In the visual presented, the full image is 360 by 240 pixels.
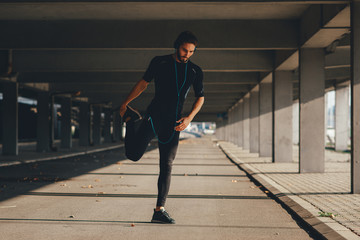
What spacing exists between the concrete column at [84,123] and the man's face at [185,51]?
28937mm

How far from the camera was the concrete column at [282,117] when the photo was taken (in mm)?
16906

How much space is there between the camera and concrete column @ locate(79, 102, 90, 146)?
33.2 meters

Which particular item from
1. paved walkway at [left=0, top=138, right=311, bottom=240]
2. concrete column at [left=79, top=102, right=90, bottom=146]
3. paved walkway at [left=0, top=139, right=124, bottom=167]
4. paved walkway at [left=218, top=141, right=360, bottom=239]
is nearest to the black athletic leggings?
paved walkway at [left=0, top=138, right=311, bottom=240]

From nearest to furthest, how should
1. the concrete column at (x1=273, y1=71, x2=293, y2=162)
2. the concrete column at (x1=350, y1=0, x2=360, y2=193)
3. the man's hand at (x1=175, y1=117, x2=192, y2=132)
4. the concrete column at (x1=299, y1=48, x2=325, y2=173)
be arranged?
1. the man's hand at (x1=175, y1=117, x2=192, y2=132)
2. the concrete column at (x1=350, y1=0, x2=360, y2=193)
3. the concrete column at (x1=299, y1=48, x2=325, y2=173)
4. the concrete column at (x1=273, y1=71, x2=293, y2=162)

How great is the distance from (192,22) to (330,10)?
405 cm

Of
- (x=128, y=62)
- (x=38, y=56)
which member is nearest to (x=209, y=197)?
(x=128, y=62)

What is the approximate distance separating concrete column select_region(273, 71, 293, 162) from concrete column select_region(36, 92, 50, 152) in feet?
42.9

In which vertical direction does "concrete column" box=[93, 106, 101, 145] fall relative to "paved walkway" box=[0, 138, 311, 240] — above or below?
above

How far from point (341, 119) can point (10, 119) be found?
18.9 m

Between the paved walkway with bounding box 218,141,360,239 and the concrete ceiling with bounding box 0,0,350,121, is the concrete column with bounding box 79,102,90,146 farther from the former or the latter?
the paved walkway with bounding box 218,141,360,239

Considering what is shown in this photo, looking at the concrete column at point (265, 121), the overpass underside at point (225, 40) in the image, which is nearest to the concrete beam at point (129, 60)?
the overpass underside at point (225, 40)

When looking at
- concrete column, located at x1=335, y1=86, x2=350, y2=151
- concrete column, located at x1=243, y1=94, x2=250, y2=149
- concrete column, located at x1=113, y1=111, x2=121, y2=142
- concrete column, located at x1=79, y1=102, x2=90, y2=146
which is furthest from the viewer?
concrete column, located at x1=113, y1=111, x2=121, y2=142

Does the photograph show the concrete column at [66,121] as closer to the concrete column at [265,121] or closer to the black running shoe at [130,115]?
the concrete column at [265,121]

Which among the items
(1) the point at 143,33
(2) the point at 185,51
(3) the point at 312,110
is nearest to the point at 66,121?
(1) the point at 143,33
